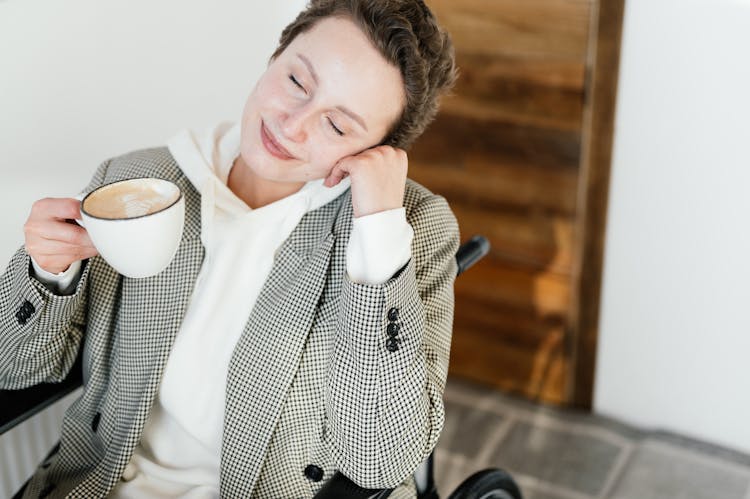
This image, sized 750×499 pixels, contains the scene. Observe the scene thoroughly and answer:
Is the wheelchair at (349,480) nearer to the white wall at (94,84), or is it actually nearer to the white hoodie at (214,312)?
the white hoodie at (214,312)

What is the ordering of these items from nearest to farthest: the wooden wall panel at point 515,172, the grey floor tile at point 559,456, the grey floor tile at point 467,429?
the wooden wall panel at point 515,172
the grey floor tile at point 559,456
the grey floor tile at point 467,429

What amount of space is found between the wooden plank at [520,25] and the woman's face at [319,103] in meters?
0.96

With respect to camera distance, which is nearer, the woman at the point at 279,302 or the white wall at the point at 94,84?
the woman at the point at 279,302

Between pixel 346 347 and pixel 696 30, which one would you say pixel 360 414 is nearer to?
pixel 346 347

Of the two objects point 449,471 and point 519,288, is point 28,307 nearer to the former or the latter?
point 449,471

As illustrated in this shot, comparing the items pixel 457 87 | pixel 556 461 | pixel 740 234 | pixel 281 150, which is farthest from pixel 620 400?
pixel 281 150

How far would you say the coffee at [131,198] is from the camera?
108 centimetres

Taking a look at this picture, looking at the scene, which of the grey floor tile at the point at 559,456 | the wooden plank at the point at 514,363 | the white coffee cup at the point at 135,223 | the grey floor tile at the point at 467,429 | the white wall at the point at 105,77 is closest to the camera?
the white coffee cup at the point at 135,223

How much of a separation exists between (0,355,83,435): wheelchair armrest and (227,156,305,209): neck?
0.37 meters

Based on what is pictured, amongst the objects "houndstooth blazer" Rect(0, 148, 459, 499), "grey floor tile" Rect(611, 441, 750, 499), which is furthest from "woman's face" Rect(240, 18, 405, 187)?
"grey floor tile" Rect(611, 441, 750, 499)

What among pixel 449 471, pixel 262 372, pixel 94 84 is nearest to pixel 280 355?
pixel 262 372

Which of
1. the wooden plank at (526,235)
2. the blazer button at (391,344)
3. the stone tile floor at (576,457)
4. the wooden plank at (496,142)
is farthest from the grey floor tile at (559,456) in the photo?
the blazer button at (391,344)

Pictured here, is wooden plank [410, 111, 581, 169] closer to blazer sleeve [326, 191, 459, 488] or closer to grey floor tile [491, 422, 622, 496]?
grey floor tile [491, 422, 622, 496]

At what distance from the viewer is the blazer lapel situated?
1281mm
